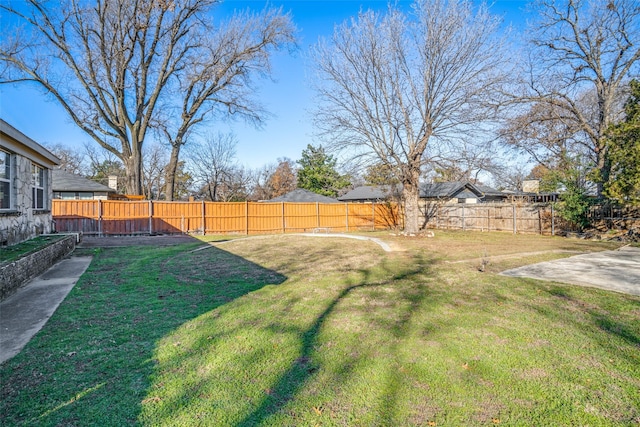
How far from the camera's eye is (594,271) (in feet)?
22.6

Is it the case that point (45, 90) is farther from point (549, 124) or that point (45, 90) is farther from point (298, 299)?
point (549, 124)

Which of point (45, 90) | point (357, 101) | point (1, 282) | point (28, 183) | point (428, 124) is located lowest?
point (1, 282)

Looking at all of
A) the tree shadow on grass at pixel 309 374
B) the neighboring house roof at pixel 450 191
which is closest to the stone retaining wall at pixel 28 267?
the tree shadow on grass at pixel 309 374

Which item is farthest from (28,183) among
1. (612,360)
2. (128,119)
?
(128,119)

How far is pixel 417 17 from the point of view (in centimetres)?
1438

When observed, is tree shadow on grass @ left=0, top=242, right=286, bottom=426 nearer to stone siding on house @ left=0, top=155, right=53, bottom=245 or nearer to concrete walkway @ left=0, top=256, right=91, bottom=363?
concrete walkway @ left=0, top=256, right=91, bottom=363

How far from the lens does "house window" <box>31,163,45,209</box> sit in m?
9.05

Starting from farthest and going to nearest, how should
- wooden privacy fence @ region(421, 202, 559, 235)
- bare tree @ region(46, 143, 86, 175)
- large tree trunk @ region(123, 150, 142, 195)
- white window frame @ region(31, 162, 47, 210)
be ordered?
1. bare tree @ region(46, 143, 86, 175)
2. large tree trunk @ region(123, 150, 142, 195)
3. wooden privacy fence @ region(421, 202, 559, 235)
4. white window frame @ region(31, 162, 47, 210)

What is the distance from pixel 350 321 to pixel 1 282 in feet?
16.1

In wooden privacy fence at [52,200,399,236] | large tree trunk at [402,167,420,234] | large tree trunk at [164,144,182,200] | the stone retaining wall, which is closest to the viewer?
the stone retaining wall

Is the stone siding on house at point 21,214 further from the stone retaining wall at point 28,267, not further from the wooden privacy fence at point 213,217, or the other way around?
the wooden privacy fence at point 213,217

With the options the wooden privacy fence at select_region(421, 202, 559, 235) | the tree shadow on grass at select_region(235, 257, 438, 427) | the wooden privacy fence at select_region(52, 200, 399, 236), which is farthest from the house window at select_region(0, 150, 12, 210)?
the wooden privacy fence at select_region(421, 202, 559, 235)

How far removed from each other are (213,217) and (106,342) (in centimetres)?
1501

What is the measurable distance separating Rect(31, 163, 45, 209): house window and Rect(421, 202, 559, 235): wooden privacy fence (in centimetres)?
1946
